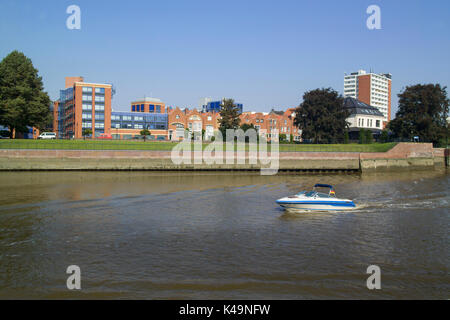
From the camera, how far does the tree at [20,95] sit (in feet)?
230

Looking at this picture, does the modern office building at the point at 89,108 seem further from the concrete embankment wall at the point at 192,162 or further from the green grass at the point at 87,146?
the concrete embankment wall at the point at 192,162

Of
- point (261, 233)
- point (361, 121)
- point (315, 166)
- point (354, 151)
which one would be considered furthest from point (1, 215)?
point (361, 121)

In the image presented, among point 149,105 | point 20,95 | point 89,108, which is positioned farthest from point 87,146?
point 149,105

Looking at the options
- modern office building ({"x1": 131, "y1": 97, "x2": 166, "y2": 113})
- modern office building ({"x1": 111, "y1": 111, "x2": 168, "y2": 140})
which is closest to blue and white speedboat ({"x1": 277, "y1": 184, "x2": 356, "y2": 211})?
modern office building ({"x1": 111, "y1": 111, "x2": 168, "y2": 140})

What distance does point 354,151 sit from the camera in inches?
2778

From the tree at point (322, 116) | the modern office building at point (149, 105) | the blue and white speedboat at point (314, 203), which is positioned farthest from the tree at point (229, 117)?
the modern office building at point (149, 105)

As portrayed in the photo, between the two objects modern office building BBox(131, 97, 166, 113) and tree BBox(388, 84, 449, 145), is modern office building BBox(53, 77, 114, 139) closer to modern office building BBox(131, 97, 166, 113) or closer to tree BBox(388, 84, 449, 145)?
modern office building BBox(131, 97, 166, 113)

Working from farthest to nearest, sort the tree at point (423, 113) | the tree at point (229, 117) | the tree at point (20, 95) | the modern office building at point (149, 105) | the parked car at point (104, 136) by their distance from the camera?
1. the modern office building at point (149, 105)
2. the parked car at point (104, 136)
3. the tree at point (229, 117)
4. the tree at point (423, 113)
5. the tree at point (20, 95)

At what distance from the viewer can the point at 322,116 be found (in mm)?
84375

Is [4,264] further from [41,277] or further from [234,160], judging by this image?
[234,160]

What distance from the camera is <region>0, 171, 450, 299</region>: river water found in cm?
1463

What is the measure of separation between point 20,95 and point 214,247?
66.2 meters

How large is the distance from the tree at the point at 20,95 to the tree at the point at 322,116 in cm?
5462

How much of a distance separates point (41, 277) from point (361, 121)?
373 ft
